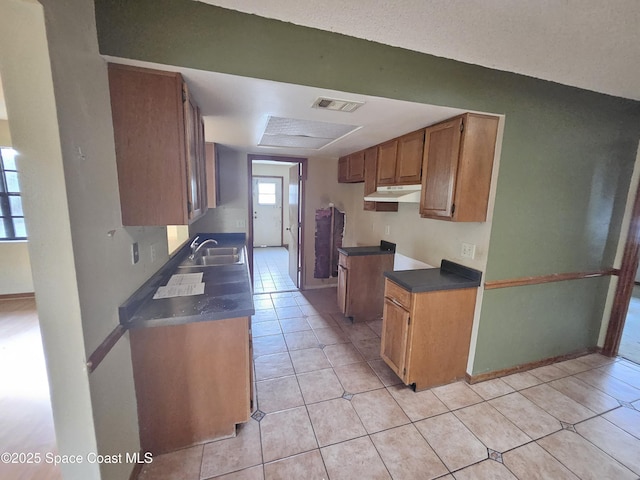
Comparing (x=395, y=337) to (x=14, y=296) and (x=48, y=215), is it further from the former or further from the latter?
(x=14, y=296)

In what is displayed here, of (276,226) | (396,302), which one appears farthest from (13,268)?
(396,302)

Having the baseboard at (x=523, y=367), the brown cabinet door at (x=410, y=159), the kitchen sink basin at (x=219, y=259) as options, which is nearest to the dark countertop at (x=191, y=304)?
the kitchen sink basin at (x=219, y=259)

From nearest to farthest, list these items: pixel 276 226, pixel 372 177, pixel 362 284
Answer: pixel 372 177, pixel 362 284, pixel 276 226

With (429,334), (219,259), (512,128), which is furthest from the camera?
(219,259)

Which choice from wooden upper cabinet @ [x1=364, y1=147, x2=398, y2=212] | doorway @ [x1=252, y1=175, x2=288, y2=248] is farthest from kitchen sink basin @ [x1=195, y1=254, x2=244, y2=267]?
doorway @ [x1=252, y1=175, x2=288, y2=248]

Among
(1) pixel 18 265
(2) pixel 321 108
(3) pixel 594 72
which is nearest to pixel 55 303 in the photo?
(2) pixel 321 108

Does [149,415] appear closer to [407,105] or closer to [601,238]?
[407,105]

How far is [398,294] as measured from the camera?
83.8 inches

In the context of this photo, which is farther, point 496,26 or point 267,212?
point 267,212

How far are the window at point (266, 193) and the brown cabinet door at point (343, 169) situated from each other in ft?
11.5

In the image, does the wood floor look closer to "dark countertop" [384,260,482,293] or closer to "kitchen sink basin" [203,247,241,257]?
"kitchen sink basin" [203,247,241,257]

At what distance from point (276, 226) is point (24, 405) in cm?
597

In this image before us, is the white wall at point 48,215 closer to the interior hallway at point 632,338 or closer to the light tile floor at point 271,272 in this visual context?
the light tile floor at point 271,272

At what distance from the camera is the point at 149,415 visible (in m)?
1.52
